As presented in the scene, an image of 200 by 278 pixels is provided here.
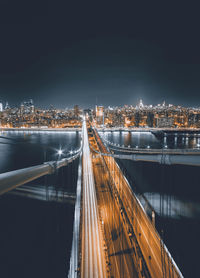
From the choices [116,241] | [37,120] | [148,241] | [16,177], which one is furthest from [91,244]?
[37,120]

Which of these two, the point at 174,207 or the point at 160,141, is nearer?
the point at 174,207

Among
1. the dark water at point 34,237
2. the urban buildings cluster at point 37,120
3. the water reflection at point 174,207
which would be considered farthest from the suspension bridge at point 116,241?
the urban buildings cluster at point 37,120

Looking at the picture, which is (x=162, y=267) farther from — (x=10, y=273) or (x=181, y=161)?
(x=10, y=273)

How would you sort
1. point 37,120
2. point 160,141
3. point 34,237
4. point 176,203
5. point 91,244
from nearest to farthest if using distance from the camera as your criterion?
point 91,244 < point 34,237 < point 176,203 < point 160,141 < point 37,120

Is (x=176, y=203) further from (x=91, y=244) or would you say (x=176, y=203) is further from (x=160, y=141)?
(x=160, y=141)

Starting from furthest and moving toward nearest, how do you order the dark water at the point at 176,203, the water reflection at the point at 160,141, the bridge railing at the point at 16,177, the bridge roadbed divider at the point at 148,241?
1. the water reflection at the point at 160,141
2. the dark water at the point at 176,203
3. the bridge roadbed divider at the point at 148,241
4. the bridge railing at the point at 16,177

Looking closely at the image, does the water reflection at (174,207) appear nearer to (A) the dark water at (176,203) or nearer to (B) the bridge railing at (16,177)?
(A) the dark water at (176,203)
